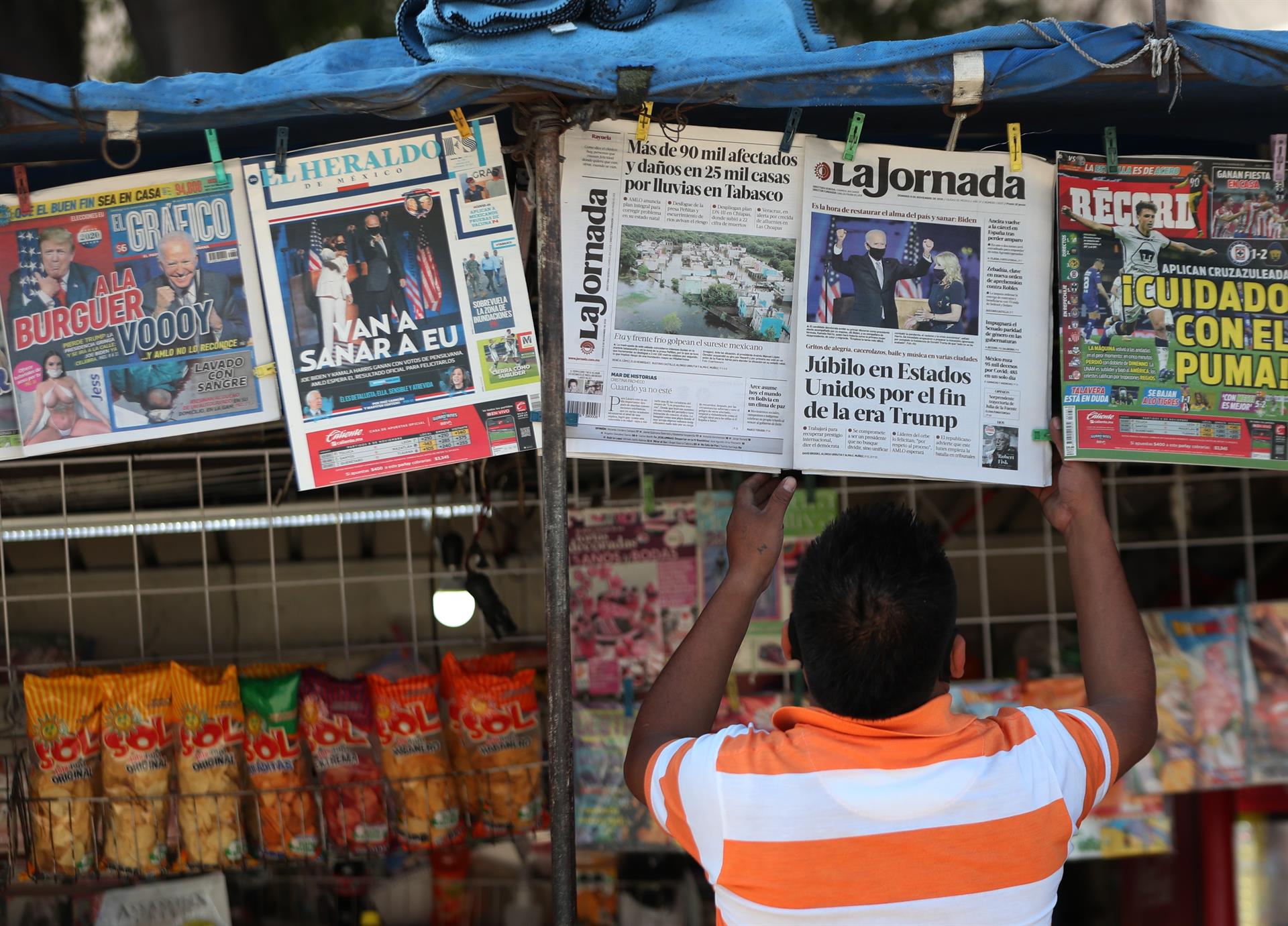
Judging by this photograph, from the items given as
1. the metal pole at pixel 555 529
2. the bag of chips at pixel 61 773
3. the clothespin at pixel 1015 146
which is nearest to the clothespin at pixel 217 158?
the metal pole at pixel 555 529

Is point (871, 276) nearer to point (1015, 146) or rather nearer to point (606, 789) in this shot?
point (1015, 146)

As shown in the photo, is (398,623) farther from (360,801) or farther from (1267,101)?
(1267,101)

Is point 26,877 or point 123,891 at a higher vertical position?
point 26,877

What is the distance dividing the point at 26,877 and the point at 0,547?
0.77 meters

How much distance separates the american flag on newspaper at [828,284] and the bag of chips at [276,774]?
55.8 inches

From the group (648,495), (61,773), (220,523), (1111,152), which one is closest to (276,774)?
(61,773)

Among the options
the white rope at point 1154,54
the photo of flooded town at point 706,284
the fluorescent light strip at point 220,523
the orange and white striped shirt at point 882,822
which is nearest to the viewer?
the orange and white striped shirt at point 882,822

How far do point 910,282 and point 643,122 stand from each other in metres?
0.57

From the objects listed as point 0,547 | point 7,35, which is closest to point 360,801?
point 0,547

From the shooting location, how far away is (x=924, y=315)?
6.70 ft

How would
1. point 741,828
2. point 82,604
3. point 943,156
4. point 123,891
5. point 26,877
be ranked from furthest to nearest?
point 82,604
point 123,891
point 26,877
point 943,156
point 741,828

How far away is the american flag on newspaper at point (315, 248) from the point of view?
1.91 metres

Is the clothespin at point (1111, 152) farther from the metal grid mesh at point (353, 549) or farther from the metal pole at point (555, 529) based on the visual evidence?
the metal pole at point (555, 529)

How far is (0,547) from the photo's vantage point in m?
2.62
